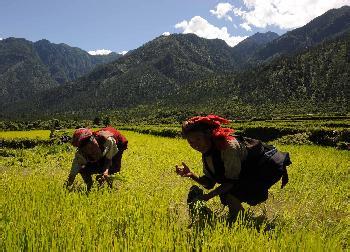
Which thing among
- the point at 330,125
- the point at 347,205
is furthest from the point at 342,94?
the point at 347,205

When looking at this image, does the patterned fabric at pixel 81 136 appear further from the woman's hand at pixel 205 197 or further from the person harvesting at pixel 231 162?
the woman's hand at pixel 205 197

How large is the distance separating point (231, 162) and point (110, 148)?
3.12 metres

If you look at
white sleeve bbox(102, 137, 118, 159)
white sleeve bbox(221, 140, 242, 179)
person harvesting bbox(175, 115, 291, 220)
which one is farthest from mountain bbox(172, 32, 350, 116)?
white sleeve bbox(221, 140, 242, 179)

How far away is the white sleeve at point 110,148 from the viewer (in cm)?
750

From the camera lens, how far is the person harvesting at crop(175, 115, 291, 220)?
502 cm

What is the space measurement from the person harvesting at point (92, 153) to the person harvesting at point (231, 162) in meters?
2.15

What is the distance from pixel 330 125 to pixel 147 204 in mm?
33479

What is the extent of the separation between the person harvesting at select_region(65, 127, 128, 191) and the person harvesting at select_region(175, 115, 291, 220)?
215 cm

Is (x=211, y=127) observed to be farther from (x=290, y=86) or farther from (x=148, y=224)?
(x=290, y=86)

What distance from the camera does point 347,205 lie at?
800 cm

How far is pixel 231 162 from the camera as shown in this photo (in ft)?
16.8

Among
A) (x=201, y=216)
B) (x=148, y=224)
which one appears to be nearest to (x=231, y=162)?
(x=201, y=216)

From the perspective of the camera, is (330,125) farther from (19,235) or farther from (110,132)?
(19,235)

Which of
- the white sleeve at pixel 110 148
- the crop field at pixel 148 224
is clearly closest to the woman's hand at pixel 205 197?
the crop field at pixel 148 224
